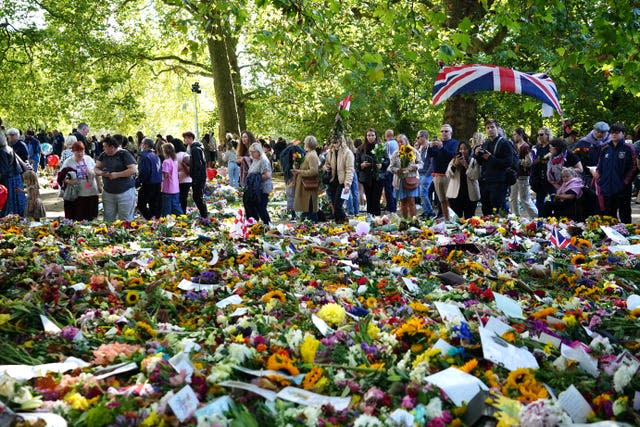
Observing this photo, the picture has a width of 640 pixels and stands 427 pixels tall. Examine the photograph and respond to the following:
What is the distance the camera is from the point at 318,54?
6.59 metres

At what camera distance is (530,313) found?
5.03 m

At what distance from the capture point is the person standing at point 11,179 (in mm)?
11383

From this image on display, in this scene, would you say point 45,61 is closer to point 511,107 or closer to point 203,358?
point 511,107

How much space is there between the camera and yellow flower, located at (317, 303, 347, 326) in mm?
4625

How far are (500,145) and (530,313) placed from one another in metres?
6.10

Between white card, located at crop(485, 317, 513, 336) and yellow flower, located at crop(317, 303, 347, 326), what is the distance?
3.17 feet

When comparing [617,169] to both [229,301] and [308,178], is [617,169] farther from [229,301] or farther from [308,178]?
[229,301]

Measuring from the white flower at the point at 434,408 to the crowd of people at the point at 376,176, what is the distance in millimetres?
7854

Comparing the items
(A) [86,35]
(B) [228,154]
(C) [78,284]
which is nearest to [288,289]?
(C) [78,284]

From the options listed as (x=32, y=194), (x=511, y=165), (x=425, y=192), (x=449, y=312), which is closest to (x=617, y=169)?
(x=511, y=165)

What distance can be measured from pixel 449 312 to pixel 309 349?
1.23 metres

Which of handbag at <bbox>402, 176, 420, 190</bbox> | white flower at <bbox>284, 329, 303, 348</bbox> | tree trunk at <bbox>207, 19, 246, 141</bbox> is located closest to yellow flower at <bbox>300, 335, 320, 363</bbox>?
white flower at <bbox>284, 329, 303, 348</bbox>

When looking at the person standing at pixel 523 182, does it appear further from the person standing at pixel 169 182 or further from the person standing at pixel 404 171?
the person standing at pixel 169 182

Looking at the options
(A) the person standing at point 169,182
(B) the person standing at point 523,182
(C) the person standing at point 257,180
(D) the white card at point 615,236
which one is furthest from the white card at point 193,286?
(B) the person standing at point 523,182
